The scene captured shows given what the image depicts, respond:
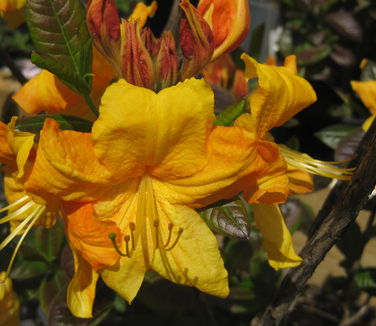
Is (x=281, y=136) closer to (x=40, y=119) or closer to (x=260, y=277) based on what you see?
(x=260, y=277)

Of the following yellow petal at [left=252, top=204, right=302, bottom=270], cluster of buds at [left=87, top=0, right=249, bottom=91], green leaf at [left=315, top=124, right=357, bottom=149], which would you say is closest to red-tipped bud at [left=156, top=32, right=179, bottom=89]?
cluster of buds at [left=87, top=0, right=249, bottom=91]

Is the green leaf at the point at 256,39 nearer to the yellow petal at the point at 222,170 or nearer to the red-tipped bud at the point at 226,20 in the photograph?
the red-tipped bud at the point at 226,20

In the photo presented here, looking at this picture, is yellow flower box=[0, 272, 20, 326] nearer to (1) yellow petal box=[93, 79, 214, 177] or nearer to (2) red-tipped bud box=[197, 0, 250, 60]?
(1) yellow petal box=[93, 79, 214, 177]

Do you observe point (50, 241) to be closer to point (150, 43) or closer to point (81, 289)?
point (81, 289)

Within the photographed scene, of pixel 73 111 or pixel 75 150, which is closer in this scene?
pixel 75 150

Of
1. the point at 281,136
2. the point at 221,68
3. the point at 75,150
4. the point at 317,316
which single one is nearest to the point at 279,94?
the point at 75,150

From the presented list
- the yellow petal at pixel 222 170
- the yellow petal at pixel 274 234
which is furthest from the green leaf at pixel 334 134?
the yellow petal at pixel 222 170

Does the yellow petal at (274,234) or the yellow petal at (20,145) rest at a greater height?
the yellow petal at (20,145)
